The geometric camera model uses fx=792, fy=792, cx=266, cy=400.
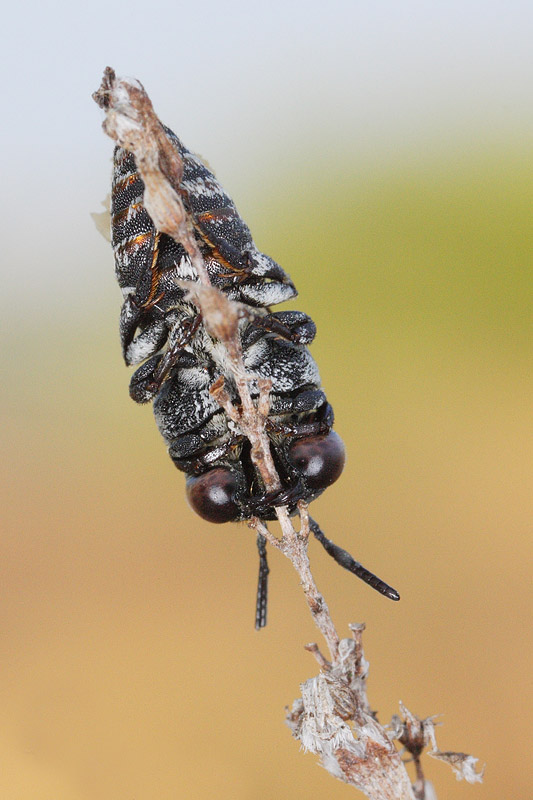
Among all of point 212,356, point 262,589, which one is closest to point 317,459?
point 212,356

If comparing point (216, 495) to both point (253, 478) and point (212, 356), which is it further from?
point (212, 356)

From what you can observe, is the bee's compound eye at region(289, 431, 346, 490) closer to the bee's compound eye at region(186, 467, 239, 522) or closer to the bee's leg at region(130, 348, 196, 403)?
the bee's compound eye at region(186, 467, 239, 522)

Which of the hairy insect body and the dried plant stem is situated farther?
the hairy insect body

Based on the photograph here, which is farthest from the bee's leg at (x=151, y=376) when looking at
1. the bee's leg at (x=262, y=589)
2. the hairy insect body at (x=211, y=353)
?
the bee's leg at (x=262, y=589)

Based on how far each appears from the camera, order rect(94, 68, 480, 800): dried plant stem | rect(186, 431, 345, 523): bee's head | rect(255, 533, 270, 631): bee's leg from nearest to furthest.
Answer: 1. rect(94, 68, 480, 800): dried plant stem
2. rect(186, 431, 345, 523): bee's head
3. rect(255, 533, 270, 631): bee's leg

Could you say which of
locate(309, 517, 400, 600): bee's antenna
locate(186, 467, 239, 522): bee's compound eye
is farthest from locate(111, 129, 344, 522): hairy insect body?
locate(309, 517, 400, 600): bee's antenna

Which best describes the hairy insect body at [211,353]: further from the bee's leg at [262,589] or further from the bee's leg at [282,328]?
the bee's leg at [262,589]

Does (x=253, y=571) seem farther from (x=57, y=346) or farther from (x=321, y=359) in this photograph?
(x=57, y=346)

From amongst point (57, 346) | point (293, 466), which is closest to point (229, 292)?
point (293, 466)
